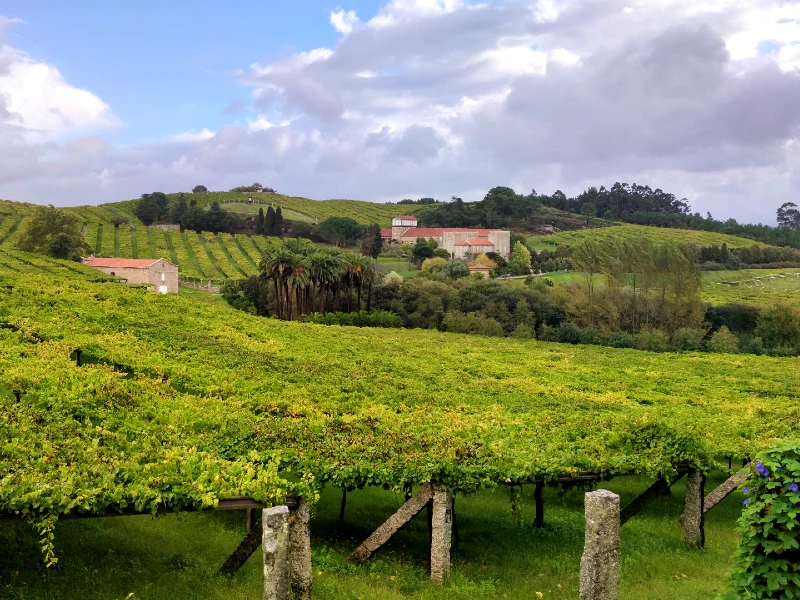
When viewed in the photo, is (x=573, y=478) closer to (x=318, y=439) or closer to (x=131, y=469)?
(x=318, y=439)

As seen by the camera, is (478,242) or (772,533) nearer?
(772,533)

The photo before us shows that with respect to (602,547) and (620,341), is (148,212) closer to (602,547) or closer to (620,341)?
(620,341)

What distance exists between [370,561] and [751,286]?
91793 millimetres

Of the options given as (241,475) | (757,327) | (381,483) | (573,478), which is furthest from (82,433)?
(757,327)

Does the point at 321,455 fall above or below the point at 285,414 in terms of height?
above

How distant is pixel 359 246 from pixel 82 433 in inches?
4485

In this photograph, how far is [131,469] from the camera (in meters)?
9.05

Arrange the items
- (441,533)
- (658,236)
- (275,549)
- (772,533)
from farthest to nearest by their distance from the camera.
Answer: (658,236) → (441,533) → (275,549) → (772,533)

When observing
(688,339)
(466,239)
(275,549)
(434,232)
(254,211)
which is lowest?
(688,339)

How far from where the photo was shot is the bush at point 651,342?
173ft

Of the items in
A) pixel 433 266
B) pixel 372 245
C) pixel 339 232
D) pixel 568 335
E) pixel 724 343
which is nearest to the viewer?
pixel 724 343

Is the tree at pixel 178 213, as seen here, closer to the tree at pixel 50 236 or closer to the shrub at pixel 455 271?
the tree at pixel 50 236

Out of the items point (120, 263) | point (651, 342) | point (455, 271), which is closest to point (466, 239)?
point (455, 271)

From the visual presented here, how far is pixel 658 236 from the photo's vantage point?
132 metres
